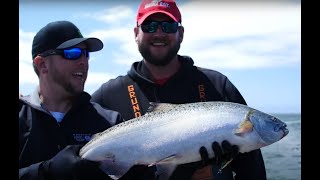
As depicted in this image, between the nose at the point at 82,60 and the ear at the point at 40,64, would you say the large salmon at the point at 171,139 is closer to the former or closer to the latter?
the nose at the point at 82,60

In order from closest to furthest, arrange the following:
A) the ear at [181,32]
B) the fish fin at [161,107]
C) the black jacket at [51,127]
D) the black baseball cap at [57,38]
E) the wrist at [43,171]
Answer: the wrist at [43,171] → the black jacket at [51,127] → the fish fin at [161,107] → the black baseball cap at [57,38] → the ear at [181,32]

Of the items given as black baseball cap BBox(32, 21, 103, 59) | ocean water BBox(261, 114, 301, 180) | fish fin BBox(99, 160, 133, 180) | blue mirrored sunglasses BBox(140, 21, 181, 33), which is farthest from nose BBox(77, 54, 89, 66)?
ocean water BBox(261, 114, 301, 180)

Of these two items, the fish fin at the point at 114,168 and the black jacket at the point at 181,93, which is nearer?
the fish fin at the point at 114,168

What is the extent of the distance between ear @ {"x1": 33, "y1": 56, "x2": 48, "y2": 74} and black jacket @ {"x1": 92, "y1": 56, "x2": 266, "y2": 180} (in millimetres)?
950

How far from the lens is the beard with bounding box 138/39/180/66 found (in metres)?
5.77

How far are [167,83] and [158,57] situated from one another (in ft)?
1.42

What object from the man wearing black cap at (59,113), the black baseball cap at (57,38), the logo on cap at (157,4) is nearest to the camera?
the man wearing black cap at (59,113)

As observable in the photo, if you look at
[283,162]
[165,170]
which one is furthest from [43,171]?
[283,162]

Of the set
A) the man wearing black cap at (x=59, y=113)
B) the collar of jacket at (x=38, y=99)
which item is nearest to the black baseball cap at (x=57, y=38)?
the man wearing black cap at (x=59, y=113)

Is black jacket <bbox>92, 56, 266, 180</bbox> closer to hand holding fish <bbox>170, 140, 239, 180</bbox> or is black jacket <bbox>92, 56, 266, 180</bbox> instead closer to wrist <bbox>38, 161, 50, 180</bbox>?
hand holding fish <bbox>170, 140, 239, 180</bbox>

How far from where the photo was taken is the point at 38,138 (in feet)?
15.7

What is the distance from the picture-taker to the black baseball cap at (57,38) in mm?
5238

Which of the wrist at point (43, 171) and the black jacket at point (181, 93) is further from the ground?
the black jacket at point (181, 93)
